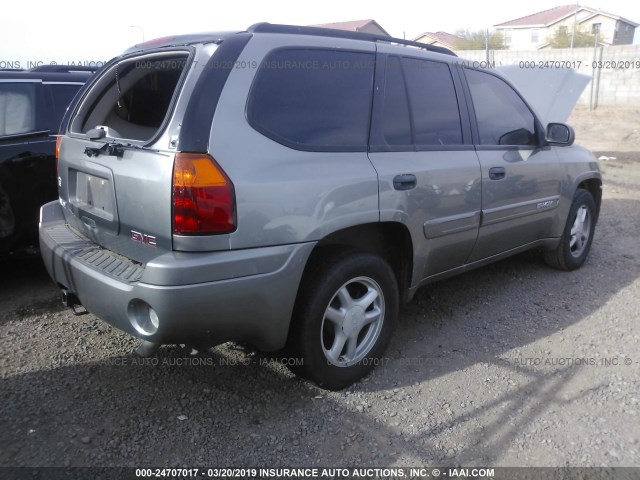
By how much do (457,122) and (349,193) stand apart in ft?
4.06

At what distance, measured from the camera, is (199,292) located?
7.41 ft

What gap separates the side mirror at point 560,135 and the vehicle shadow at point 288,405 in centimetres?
141

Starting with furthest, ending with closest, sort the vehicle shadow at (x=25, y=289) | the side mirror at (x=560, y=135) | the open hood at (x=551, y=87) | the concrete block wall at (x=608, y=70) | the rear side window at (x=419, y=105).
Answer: the concrete block wall at (x=608, y=70), the open hood at (x=551, y=87), the side mirror at (x=560, y=135), the vehicle shadow at (x=25, y=289), the rear side window at (x=419, y=105)

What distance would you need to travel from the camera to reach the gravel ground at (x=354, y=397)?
2459 mm

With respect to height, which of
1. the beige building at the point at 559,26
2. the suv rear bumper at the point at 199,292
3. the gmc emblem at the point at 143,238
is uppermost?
the beige building at the point at 559,26

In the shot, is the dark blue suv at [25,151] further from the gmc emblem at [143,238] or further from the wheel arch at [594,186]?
the wheel arch at [594,186]

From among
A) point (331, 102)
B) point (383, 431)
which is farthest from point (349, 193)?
point (383, 431)

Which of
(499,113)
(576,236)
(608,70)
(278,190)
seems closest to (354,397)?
(278,190)

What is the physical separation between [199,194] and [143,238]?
1.28ft

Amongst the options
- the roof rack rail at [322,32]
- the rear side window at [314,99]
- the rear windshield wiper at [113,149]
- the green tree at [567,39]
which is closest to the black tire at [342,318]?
the rear side window at [314,99]

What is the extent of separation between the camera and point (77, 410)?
106 inches

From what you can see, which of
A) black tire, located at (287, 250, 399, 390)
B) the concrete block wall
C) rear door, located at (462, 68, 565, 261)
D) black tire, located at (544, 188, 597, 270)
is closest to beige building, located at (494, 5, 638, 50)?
the concrete block wall

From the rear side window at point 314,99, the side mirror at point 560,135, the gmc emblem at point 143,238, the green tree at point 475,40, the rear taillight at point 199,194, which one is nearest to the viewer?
the rear taillight at point 199,194

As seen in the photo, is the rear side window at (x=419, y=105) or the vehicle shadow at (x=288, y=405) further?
the rear side window at (x=419, y=105)
